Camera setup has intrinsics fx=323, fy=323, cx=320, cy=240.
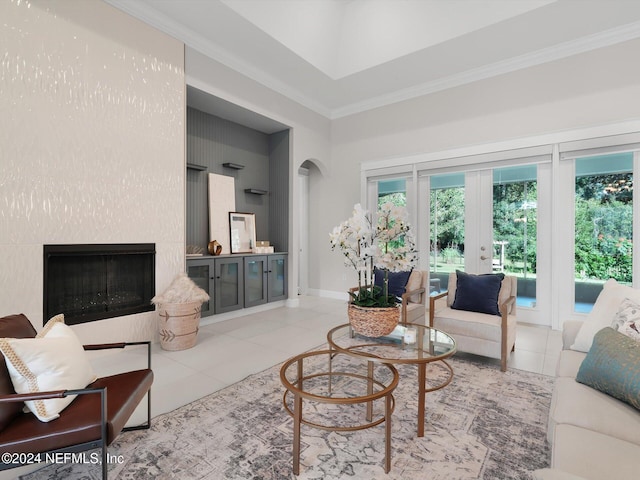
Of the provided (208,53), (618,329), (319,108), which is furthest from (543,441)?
(319,108)

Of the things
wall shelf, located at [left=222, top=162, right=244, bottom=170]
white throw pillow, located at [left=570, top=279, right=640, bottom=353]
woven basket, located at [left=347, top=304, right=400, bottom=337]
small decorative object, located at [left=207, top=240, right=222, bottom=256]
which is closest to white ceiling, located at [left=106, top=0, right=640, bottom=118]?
wall shelf, located at [left=222, top=162, right=244, bottom=170]

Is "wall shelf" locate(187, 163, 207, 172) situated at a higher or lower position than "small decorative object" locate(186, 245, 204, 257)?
higher

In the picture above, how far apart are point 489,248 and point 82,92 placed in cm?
527

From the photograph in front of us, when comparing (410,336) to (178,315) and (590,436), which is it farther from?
(178,315)

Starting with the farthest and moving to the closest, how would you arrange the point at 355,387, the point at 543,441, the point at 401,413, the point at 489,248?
the point at 489,248 < the point at 355,387 < the point at 401,413 < the point at 543,441

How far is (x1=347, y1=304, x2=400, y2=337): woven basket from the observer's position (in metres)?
2.19

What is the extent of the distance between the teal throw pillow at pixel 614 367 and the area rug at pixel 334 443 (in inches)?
19.7

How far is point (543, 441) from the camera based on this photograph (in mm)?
1888

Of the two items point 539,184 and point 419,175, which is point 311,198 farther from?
point 539,184

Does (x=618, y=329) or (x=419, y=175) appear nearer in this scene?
(x=618, y=329)

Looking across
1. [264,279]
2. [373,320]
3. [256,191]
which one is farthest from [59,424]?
[256,191]

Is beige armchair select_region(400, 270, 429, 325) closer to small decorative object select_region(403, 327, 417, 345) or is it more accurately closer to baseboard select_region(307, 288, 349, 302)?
small decorative object select_region(403, 327, 417, 345)

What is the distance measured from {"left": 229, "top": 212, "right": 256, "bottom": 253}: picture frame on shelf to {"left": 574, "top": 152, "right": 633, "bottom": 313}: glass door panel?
15.1ft

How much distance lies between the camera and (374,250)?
85.9 inches
